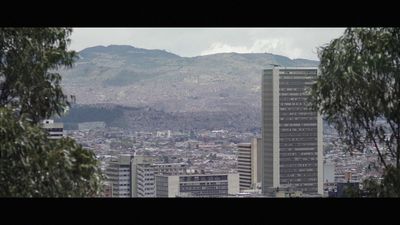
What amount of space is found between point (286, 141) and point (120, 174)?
1.11m

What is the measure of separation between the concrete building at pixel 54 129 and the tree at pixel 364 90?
1738mm

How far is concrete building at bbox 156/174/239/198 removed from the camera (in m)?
3.94

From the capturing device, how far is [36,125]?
171 inches

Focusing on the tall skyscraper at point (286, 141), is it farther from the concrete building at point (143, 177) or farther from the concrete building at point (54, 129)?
the concrete building at point (54, 129)

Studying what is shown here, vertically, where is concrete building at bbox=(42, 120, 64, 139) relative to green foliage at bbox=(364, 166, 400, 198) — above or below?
above

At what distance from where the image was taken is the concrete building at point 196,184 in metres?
3.94

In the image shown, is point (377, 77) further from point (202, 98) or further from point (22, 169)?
point (22, 169)

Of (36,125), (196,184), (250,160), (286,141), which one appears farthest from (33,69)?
(286,141)

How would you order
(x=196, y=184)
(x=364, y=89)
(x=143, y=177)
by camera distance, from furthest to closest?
1. (x=364, y=89)
2. (x=143, y=177)
3. (x=196, y=184)

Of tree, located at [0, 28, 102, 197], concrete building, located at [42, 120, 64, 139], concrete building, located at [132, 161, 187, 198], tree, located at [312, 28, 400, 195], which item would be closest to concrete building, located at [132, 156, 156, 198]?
concrete building, located at [132, 161, 187, 198]

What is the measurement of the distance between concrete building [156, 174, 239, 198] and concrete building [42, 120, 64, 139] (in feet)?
2.37

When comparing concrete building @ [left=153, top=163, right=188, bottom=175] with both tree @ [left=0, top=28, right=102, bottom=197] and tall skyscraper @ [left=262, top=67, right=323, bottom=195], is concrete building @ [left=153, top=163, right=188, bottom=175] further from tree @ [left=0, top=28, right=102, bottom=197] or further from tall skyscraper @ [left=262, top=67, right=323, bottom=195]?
tall skyscraper @ [left=262, top=67, right=323, bottom=195]

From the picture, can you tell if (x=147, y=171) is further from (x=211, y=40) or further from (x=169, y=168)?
(x=211, y=40)
